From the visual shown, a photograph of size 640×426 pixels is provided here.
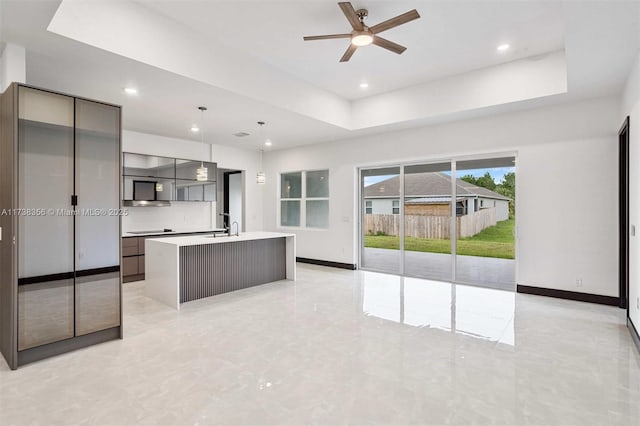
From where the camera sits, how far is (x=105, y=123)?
3201mm

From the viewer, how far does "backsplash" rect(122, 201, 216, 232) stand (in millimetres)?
6477

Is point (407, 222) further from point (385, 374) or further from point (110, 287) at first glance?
point (110, 287)

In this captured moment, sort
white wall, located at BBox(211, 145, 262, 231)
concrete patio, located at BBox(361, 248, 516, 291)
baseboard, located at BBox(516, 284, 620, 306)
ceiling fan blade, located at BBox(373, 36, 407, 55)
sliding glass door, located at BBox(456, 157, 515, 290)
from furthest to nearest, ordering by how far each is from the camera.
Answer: white wall, located at BBox(211, 145, 262, 231) < concrete patio, located at BBox(361, 248, 516, 291) < sliding glass door, located at BBox(456, 157, 515, 290) < baseboard, located at BBox(516, 284, 620, 306) < ceiling fan blade, located at BBox(373, 36, 407, 55)

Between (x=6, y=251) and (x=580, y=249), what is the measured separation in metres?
6.63

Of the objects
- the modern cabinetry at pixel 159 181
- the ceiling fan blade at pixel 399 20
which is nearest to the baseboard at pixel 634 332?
the ceiling fan blade at pixel 399 20

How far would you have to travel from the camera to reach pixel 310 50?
423 centimetres

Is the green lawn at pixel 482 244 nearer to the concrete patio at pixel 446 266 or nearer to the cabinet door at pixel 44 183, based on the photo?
the concrete patio at pixel 446 266

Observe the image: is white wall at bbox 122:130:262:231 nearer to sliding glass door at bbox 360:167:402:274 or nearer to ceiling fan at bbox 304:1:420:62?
sliding glass door at bbox 360:167:402:274

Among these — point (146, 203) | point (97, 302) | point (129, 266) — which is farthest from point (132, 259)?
point (97, 302)

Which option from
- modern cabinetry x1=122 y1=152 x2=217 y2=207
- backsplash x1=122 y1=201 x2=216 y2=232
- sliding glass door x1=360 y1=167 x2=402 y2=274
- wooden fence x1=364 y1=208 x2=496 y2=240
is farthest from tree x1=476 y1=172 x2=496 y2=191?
backsplash x1=122 y1=201 x2=216 y2=232

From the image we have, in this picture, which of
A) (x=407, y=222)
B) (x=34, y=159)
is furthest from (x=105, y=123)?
(x=407, y=222)

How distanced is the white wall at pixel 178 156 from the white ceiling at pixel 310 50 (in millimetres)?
1142

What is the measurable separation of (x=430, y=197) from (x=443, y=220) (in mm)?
494

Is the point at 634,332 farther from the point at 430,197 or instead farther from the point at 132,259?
the point at 132,259
